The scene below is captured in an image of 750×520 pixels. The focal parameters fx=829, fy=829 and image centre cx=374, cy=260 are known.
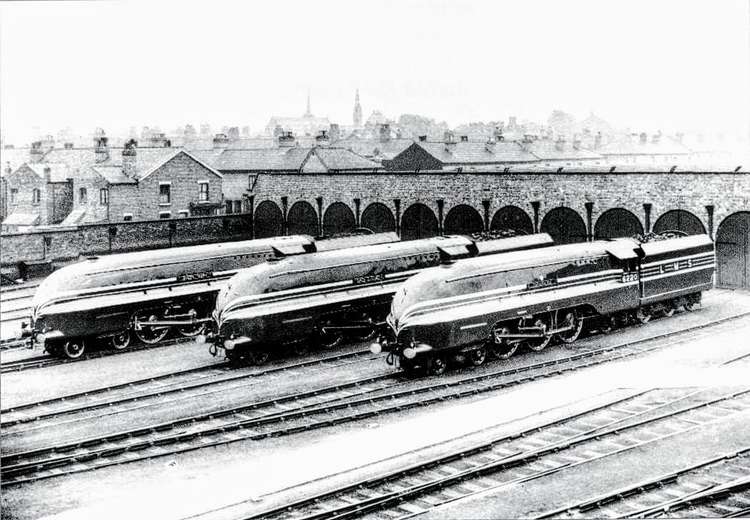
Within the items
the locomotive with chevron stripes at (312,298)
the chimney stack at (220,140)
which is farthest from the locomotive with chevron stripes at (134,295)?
the chimney stack at (220,140)

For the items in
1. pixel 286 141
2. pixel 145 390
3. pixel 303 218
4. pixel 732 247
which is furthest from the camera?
pixel 286 141

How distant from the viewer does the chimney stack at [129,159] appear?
15.4m

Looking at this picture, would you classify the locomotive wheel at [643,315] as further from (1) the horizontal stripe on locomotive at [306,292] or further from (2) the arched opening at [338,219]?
(2) the arched opening at [338,219]

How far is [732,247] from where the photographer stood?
69.6ft

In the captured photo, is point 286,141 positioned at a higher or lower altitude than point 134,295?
higher

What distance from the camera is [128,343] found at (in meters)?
18.0

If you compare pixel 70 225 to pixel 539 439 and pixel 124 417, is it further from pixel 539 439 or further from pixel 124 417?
pixel 539 439

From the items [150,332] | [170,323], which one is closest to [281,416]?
[170,323]

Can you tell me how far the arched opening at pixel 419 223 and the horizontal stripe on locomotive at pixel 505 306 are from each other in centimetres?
870

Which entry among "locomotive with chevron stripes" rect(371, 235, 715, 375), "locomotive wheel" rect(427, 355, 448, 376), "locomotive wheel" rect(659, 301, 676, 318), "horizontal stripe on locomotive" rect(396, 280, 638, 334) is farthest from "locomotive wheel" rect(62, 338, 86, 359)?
"locomotive wheel" rect(659, 301, 676, 318)

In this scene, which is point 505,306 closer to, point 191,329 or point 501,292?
point 501,292

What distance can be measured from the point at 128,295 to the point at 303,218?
1135 centimetres

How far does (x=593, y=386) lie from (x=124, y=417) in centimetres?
775

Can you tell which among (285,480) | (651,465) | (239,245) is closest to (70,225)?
(239,245)
